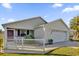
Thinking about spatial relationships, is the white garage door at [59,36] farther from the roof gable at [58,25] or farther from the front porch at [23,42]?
the front porch at [23,42]

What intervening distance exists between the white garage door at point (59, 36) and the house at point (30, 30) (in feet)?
0.10

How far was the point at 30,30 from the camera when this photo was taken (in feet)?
40.2

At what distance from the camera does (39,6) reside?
40.2 feet

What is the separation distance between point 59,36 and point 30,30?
0.88 m

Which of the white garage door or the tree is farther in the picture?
the white garage door

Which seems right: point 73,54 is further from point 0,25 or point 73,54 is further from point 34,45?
point 0,25

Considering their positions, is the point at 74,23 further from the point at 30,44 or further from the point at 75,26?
the point at 30,44

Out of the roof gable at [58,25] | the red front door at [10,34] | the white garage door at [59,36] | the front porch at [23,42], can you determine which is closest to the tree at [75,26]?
the roof gable at [58,25]

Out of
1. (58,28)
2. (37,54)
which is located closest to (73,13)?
(58,28)

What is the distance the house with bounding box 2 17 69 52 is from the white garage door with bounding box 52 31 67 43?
3cm

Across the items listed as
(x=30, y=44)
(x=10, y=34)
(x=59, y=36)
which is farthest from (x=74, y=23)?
(x=10, y=34)

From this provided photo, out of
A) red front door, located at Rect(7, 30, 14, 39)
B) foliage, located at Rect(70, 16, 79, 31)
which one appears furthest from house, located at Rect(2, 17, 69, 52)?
foliage, located at Rect(70, 16, 79, 31)

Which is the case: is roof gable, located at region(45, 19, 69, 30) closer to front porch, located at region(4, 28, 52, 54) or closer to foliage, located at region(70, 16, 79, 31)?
foliage, located at region(70, 16, 79, 31)

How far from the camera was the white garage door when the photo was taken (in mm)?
12492
